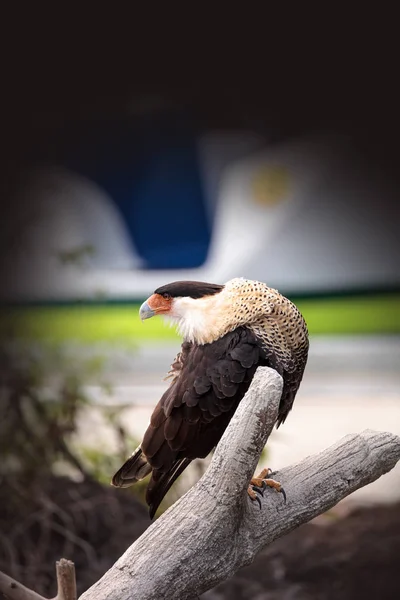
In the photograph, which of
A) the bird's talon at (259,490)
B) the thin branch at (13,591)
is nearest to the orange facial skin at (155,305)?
the bird's talon at (259,490)

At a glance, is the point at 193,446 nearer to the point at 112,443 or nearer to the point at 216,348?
the point at 216,348

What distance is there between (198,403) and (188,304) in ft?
0.48

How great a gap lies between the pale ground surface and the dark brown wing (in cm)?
65

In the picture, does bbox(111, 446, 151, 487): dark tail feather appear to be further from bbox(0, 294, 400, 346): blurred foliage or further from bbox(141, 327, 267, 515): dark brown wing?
bbox(0, 294, 400, 346): blurred foliage

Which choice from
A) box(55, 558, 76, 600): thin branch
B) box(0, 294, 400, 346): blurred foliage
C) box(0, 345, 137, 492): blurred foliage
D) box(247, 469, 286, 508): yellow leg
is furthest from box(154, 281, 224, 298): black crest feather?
box(0, 345, 137, 492): blurred foliage

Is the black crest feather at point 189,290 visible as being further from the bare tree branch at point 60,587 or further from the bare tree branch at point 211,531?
the bare tree branch at point 60,587

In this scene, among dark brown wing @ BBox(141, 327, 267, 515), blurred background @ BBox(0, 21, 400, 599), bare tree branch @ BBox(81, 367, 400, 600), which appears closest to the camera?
bare tree branch @ BBox(81, 367, 400, 600)

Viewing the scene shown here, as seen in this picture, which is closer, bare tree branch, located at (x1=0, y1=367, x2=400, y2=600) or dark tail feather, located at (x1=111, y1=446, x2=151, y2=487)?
bare tree branch, located at (x1=0, y1=367, x2=400, y2=600)

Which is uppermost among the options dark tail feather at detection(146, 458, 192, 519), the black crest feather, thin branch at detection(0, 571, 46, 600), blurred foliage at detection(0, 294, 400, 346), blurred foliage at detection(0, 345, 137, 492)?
the black crest feather

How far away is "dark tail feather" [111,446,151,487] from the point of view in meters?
1.15

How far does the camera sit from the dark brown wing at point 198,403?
1054 mm

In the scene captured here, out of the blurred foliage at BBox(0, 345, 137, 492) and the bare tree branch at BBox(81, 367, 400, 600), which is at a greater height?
the bare tree branch at BBox(81, 367, 400, 600)

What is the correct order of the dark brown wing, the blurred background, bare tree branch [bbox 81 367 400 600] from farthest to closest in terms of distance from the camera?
the blurred background < the dark brown wing < bare tree branch [bbox 81 367 400 600]

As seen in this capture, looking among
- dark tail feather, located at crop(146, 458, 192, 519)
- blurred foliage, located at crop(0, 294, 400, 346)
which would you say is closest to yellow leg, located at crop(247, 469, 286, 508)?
dark tail feather, located at crop(146, 458, 192, 519)
